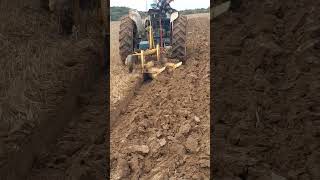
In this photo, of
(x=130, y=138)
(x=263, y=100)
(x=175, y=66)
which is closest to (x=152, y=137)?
(x=130, y=138)

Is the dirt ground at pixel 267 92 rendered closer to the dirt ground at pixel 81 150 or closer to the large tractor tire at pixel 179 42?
the dirt ground at pixel 81 150

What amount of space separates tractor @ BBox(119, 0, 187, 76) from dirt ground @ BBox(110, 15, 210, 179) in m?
1.16

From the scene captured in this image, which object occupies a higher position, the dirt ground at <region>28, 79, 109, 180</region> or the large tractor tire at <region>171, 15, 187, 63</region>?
the large tractor tire at <region>171, 15, 187, 63</region>

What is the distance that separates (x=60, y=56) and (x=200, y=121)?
6.39 ft

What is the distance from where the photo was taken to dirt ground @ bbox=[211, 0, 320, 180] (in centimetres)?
376

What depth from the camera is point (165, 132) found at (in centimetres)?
530

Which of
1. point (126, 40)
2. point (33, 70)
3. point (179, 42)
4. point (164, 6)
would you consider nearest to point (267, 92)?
point (33, 70)

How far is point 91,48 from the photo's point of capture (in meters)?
5.66

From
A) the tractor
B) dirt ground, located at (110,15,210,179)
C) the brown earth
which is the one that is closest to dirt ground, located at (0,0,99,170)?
the brown earth

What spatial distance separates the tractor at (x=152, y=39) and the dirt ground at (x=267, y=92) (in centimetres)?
268

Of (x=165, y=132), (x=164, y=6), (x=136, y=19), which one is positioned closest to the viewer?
(x=165, y=132)

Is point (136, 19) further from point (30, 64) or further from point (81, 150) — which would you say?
point (81, 150)

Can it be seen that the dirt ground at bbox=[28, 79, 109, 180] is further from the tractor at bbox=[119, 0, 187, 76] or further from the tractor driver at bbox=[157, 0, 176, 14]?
the tractor driver at bbox=[157, 0, 176, 14]

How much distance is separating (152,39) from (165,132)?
173 inches
